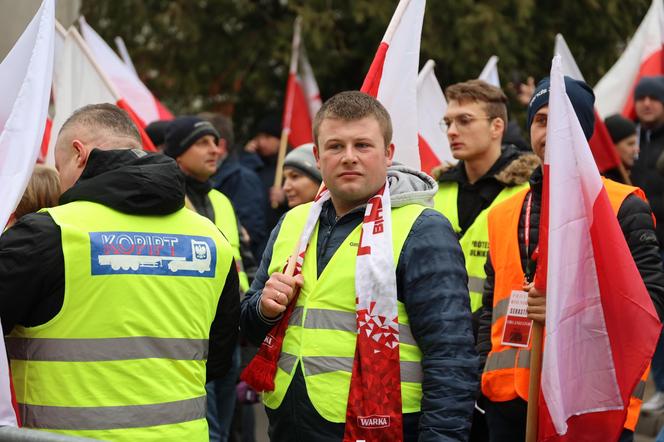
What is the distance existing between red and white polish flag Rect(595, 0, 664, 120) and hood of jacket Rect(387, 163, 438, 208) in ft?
19.9

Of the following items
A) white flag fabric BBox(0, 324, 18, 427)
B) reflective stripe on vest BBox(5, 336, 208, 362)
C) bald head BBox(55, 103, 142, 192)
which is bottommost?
white flag fabric BBox(0, 324, 18, 427)

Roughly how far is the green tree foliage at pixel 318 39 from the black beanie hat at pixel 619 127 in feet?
11.8

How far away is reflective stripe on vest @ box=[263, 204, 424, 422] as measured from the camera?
12.8ft

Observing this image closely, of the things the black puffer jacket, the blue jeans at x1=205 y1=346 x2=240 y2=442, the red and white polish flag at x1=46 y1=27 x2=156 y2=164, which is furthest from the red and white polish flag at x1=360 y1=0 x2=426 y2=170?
the red and white polish flag at x1=46 y1=27 x2=156 y2=164

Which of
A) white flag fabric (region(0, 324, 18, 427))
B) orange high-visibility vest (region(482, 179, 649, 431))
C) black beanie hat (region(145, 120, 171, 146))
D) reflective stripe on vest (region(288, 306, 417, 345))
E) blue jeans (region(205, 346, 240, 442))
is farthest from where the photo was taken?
black beanie hat (region(145, 120, 171, 146))

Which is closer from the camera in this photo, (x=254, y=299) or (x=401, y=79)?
(x=254, y=299)

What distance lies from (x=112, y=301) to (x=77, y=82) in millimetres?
4131

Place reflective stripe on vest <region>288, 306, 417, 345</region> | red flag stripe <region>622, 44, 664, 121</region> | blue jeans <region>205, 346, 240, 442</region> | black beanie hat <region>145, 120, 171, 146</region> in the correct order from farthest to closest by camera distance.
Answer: red flag stripe <region>622, 44, 664, 121</region>
black beanie hat <region>145, 120, 171, 146</region>
blue jeans <region>205, 346, 240, 442</region>
reflective stripe on vest <region>288, 306, 417, 345</region>

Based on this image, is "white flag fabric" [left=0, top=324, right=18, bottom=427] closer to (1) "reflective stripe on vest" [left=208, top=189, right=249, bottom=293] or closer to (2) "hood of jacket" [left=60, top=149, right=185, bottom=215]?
(2) "hood of jacket" [left=60, top=149, right=185, bottom=215]

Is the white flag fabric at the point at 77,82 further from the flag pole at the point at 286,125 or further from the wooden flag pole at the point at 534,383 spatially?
the wooden flag pole at the point at 534,383

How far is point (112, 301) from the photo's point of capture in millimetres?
3793

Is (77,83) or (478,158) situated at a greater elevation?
(77,83)

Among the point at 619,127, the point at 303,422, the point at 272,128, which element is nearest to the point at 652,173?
the point at 619,127

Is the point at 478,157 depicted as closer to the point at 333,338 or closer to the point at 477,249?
the point at 477,249
